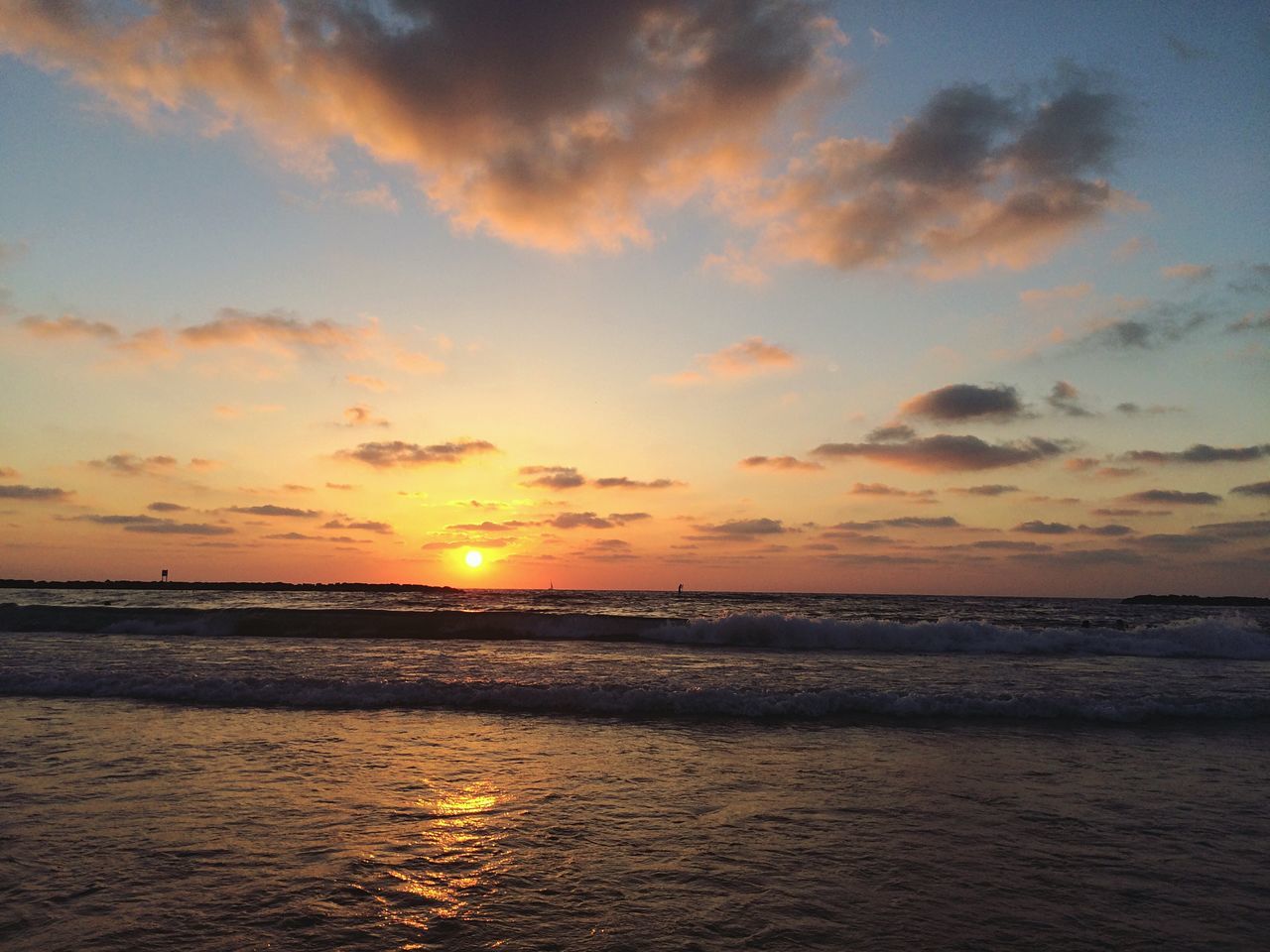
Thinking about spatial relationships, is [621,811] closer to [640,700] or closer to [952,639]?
[640,700]

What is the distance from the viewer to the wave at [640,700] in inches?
556

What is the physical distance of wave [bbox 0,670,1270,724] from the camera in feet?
46.3

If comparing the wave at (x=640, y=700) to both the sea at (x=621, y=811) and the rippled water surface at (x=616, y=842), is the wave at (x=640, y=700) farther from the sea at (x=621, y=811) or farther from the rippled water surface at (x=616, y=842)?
the rippled water surface at (x=616, y=842)

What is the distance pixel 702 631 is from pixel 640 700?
17.3 m

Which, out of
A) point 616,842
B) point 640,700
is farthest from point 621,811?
point 640,700

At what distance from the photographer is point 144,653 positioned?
70.5ft

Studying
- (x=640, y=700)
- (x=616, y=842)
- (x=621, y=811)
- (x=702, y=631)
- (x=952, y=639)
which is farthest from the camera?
(x=702, y=631)

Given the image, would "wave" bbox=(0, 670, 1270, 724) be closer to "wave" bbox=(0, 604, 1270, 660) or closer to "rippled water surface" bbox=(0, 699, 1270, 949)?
"rippled water surface" bbox=(0, 699, 1270, 949)

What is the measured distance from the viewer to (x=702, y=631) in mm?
31688

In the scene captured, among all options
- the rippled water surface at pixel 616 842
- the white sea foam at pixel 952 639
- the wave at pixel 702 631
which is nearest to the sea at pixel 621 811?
the rippled water surface at pixel 616 842

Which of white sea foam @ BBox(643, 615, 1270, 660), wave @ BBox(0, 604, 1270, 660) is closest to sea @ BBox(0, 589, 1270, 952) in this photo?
white sea foam @ BBox(643, 615, 1270, 660)

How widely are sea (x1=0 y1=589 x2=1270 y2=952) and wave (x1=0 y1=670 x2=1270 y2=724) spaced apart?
0.08 meters

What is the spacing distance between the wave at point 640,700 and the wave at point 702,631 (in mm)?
12680

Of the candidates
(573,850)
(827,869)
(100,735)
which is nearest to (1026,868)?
(827,869)
